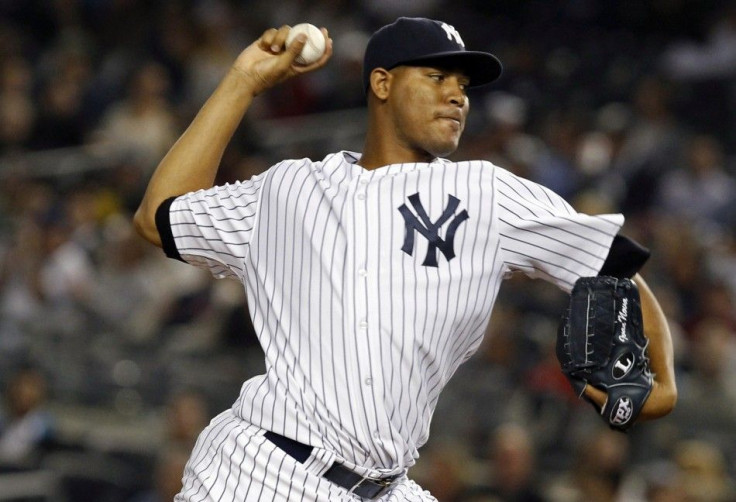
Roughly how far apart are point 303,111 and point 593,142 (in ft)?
8.17

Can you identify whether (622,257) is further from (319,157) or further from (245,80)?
(319,157)

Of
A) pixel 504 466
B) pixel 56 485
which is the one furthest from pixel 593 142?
pixel 56 485

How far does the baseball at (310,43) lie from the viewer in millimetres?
3602

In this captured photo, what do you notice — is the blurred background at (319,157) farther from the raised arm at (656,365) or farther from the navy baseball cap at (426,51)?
the navy baseball cap at (426,51)

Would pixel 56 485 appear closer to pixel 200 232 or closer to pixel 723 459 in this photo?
pixel 723 459

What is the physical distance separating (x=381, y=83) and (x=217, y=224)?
0.57 metres

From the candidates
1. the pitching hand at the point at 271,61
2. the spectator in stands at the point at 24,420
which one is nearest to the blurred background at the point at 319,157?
the spectator in stands at the point at 24,420

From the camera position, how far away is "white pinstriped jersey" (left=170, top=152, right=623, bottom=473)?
10.4 feet

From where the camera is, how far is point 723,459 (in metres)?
6.52

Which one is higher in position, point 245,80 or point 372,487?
point 245,80

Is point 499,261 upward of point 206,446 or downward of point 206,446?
upward

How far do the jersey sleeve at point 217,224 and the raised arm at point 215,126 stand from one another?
0.24 ft

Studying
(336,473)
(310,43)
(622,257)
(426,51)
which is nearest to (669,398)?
(622,257)

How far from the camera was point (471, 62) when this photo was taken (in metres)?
3.47
